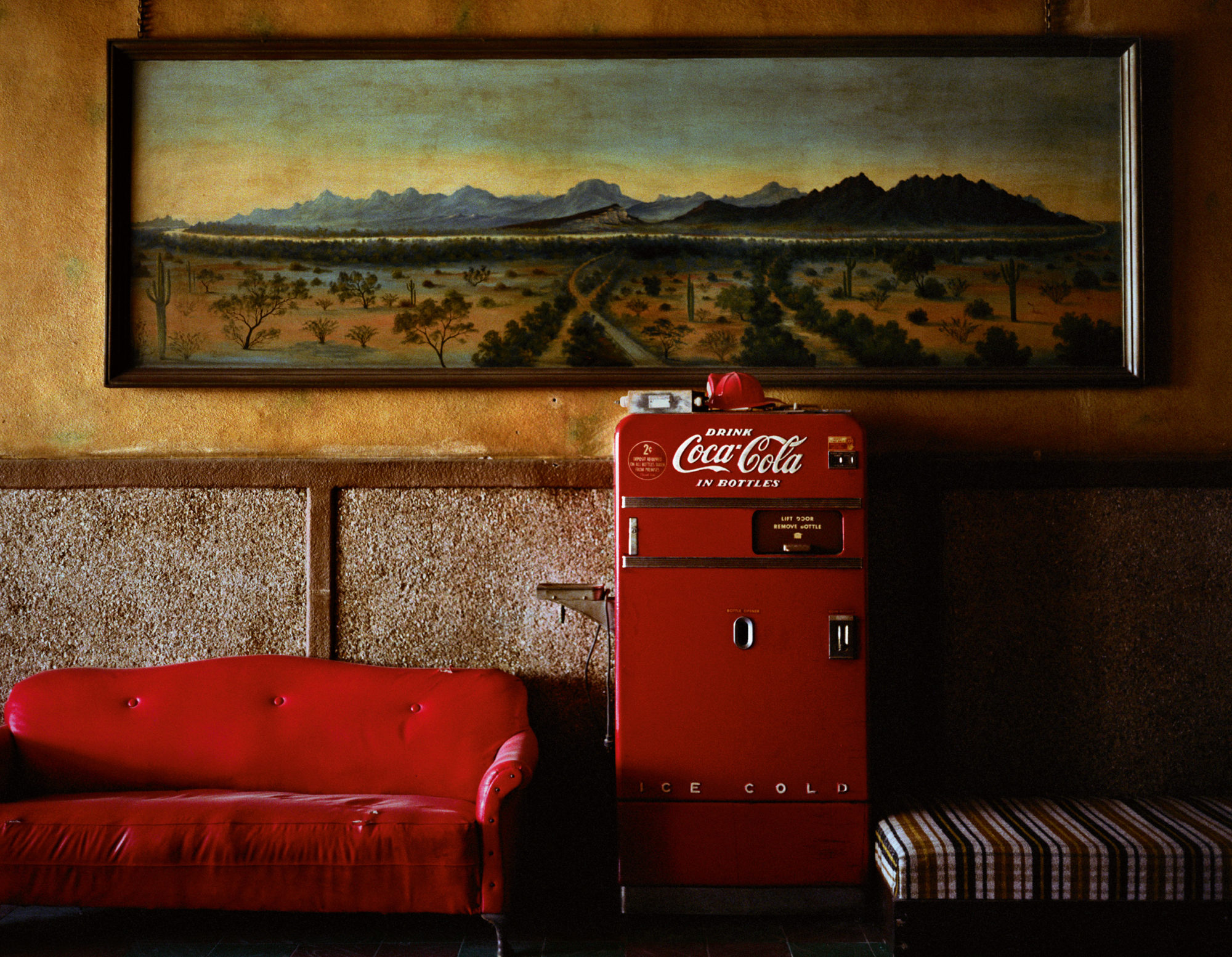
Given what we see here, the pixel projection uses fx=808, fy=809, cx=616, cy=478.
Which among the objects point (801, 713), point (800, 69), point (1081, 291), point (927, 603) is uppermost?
point (800, 69)

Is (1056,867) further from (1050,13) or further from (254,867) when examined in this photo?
(1050,13)

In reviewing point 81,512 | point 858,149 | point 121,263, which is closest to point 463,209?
point 121,263

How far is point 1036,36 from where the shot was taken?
3.10 m

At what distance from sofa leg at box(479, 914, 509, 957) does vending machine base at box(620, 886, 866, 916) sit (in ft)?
1.39

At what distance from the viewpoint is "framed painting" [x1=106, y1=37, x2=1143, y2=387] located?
3111mm

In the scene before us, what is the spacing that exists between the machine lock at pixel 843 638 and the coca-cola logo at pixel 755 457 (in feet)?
1.63

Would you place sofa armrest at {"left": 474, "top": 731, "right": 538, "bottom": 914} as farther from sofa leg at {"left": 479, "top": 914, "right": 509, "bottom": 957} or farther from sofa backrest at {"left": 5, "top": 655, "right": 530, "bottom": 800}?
sofa backrest at {"left": 5, "top": 655, "right": 530, "bottom": 800}

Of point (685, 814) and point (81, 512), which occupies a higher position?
point (81, 512)

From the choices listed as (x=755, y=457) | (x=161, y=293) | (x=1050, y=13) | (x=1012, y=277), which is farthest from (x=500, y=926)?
(x=1050, y=13)

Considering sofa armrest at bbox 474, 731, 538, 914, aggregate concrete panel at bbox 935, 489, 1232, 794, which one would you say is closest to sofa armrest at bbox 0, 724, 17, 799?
sofa armrest at bbox 474, 731, 538, 914

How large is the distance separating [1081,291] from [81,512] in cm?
394

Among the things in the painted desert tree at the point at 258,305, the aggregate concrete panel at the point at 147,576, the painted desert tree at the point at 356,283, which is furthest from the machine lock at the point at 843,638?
the painted desert tree at the point at 258,305

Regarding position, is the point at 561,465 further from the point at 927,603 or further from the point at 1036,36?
the point at 1036,36

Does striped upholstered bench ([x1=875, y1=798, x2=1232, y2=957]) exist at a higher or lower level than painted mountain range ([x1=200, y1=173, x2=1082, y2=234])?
lower
